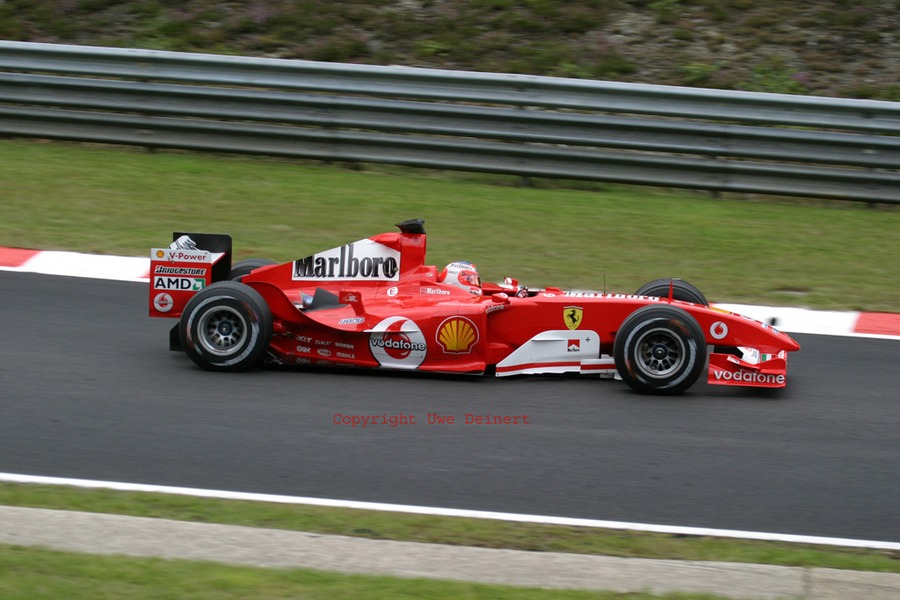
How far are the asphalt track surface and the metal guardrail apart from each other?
448 centimetres

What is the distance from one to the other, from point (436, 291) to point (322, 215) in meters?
4.21

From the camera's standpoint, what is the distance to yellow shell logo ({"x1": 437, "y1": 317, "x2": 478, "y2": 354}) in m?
6.88

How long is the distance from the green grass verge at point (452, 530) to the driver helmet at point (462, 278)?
2.44 meters

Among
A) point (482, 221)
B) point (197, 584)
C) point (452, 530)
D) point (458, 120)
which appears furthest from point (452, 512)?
point (458, 120)

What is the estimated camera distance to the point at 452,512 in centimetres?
509

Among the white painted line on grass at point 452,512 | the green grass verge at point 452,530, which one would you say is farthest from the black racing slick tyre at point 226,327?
the green grass verge at point 452,530

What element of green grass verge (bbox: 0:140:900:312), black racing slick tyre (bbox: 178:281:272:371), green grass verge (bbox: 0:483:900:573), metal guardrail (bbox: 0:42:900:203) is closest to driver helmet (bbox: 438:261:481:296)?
black racing slick tyre (bbox: 178:281:272:371)

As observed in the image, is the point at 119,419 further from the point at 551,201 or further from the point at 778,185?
the point at 778,185

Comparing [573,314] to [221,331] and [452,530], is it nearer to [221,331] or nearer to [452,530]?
[221,331]

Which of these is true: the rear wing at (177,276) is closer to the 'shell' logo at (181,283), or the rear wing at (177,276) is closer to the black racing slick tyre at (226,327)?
the 'shell' logo at (181,283)

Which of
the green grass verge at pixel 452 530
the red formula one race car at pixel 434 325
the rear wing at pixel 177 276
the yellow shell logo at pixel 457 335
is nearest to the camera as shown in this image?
the green grass verge at pixel 452 530

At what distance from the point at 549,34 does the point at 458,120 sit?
4.35 metres

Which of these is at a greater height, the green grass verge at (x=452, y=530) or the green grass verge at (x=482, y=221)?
the green grass verge at (x=482, y=221)

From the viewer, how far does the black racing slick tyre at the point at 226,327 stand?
22.5 feet
